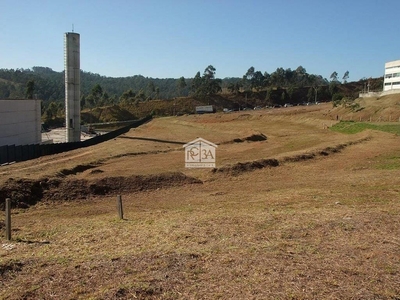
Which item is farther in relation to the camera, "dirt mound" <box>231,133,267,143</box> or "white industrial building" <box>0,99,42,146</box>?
"dirt mound" <box>231,133,267,143</box>

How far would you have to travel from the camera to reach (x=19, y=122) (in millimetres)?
37625

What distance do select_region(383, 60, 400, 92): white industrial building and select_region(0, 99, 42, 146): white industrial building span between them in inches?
3269

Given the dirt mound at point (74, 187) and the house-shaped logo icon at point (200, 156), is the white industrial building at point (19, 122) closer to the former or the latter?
the house-shaped logo icon at point (200, 156)

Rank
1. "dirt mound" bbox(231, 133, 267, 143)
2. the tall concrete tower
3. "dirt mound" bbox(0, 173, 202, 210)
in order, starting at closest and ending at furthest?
1. "dirt mound" bbox(0, 173, 202, 210)
2. "dirt mound" bbox(231, 133, 267, 143)
3. the tall concrete tower

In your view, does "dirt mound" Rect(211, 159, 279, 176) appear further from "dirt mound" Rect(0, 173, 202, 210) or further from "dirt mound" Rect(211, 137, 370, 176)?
"dirt mound" Rect(0, 173, 202, 210)

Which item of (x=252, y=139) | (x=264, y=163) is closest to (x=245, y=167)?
(x=264, y=163)

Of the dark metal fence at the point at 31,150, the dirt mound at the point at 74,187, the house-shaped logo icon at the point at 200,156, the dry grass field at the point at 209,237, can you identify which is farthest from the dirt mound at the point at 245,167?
the dark metal fence at the point at 31,150

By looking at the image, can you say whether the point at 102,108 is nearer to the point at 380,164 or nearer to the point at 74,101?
the point at 74,101

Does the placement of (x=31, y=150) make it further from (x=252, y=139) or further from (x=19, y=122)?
(x=252, y=139)

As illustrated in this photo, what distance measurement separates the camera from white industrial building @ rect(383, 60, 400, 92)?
88800mm

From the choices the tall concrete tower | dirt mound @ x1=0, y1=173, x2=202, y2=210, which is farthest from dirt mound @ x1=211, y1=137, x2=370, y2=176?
the tall concrete tower

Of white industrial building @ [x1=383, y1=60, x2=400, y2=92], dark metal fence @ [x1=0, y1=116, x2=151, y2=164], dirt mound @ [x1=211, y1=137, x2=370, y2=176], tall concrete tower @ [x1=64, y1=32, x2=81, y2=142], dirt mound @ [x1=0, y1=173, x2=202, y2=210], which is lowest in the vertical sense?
dark metal fence @ [x1=0, y1=116, x2=151, y2=164]

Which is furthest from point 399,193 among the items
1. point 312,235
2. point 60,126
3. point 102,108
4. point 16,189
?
point 102,108

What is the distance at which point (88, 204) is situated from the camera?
1508cm
